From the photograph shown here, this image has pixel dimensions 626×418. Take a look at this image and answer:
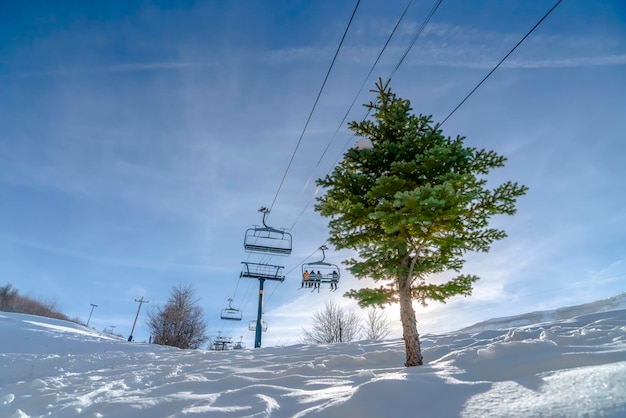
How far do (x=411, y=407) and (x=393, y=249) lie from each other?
3.61 meters

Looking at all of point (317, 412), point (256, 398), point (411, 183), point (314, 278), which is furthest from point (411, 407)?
point (314, 278)

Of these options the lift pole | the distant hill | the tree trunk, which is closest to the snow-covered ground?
the tree trunk

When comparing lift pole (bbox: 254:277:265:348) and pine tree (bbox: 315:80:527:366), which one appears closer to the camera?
pine tree (bbox: 315:80:527:366)

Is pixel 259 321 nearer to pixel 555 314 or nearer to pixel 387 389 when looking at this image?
pixel 555 314

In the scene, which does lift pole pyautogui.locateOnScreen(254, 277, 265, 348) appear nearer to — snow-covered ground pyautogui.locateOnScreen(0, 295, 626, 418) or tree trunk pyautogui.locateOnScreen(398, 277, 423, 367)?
snow-covered ground pyautogui.locateOnScreen(0, 295, 626, 418)

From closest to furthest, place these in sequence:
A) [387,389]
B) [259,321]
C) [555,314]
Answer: [387,389] → [555,314] → [259,321]

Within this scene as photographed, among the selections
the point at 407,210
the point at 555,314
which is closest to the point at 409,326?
the point at 407,210

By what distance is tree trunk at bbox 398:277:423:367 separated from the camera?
16.0 feet

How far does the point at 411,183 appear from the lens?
5.50m

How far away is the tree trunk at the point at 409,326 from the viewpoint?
4867 mm

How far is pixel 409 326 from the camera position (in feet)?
17.0

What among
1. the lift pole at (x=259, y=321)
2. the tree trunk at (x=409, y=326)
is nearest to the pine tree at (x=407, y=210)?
the tree trunk at (x=409, y=326)

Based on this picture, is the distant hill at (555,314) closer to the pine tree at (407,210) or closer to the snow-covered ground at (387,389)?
the snow-covered ground at (387,389)

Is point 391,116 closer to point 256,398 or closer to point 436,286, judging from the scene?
point 436,286
